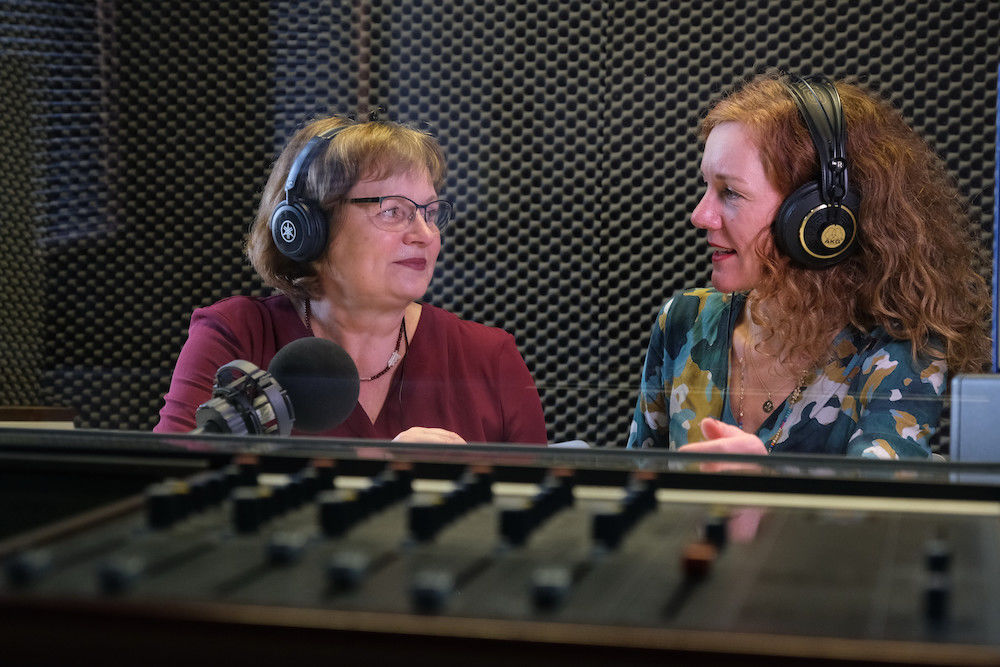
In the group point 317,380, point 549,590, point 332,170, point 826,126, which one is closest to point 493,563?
point 549,590

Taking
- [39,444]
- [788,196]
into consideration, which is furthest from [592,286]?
[39,444]

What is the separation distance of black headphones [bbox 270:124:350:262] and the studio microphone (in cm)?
8

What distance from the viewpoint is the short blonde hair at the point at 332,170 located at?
34.1 inches

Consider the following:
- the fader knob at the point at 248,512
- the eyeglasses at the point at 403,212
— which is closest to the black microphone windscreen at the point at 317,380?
the eyeglasses at the point at 403,212

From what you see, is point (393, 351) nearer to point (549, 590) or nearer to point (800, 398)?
point (800, 398)

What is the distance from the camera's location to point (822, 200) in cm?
95

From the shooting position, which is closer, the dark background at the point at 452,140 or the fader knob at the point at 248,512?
the fader knob at the point at 248,512

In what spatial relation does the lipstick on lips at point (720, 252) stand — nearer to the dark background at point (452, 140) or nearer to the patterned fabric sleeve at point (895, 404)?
the dark background at point (452, 140)

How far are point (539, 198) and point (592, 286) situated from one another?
80mm

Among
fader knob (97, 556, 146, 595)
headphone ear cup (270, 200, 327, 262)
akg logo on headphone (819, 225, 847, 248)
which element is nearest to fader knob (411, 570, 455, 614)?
fader knob (97, 556, 146, 595)

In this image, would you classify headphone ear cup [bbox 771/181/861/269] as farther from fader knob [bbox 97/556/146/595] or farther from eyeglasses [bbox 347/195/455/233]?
fader knob [bbox 97/556/146/595]

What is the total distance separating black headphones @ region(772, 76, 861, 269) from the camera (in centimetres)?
92

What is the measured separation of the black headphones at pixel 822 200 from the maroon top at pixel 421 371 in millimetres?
273

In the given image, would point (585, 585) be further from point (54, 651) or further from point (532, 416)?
point (532, 416)
